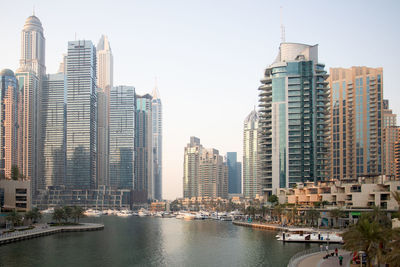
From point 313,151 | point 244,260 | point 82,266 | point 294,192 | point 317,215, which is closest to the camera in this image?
point 82,266

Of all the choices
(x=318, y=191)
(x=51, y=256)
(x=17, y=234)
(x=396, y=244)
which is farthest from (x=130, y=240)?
(x=396, y=244)

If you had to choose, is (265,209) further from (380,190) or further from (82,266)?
(82,266)

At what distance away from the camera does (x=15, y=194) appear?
556 ft

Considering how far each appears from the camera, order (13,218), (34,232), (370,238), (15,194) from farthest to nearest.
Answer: (15,194)
(13,218)
(34,232)
(370,238)

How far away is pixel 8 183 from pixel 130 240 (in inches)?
2506

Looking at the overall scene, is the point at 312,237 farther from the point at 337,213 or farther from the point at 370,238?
the point at 370,238

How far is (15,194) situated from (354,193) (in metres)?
120

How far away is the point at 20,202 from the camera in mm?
170125

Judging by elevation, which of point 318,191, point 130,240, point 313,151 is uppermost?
point 313,151

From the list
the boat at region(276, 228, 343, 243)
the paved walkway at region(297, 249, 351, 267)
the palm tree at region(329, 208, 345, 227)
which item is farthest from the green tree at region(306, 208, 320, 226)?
the paved walkway at region(297, 249, 351, 267)

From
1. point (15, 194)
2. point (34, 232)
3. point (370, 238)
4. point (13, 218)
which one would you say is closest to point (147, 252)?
point (34, 232)

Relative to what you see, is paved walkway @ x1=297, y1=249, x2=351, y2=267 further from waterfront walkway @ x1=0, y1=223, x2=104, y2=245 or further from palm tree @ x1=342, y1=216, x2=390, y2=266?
waterfront walkway @ x1=0, y1=223, x2=104, y2=245

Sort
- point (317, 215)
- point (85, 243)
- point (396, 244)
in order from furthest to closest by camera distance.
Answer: point (317, 215), point (85, 243), point (396, 244)

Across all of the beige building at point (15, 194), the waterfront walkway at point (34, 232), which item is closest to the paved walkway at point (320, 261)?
the waterfront walkway at point (34, 232)
